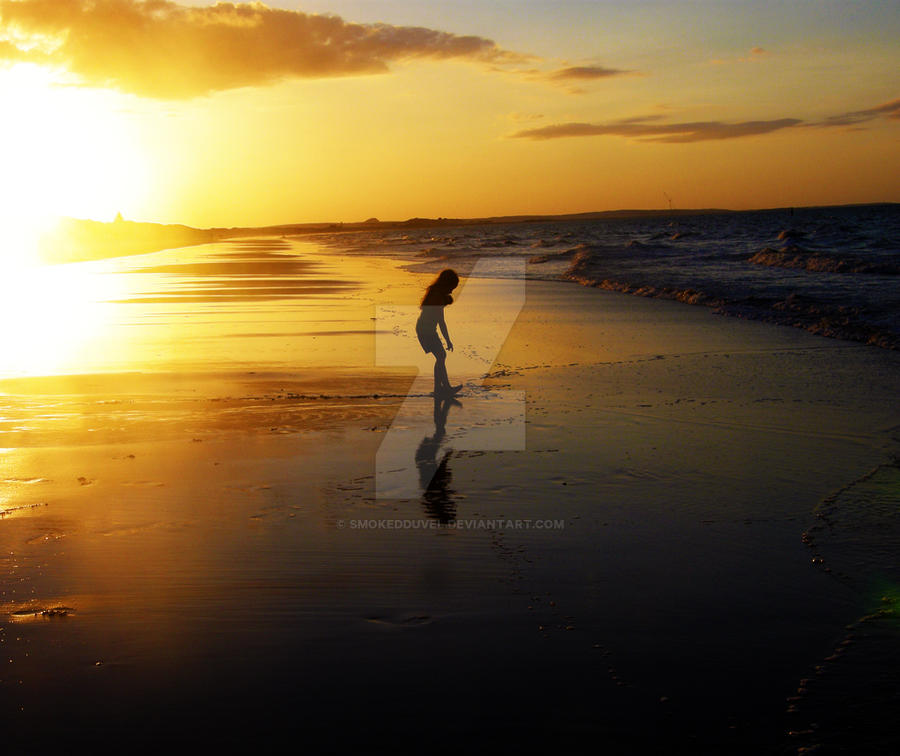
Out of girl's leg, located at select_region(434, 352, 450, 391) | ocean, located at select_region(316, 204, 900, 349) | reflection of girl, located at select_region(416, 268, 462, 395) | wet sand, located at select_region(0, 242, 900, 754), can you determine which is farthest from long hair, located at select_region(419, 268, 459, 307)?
ocean, located at select_region(316, 204, 900, 349)

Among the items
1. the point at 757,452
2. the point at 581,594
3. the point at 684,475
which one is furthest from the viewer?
the point at 757,452

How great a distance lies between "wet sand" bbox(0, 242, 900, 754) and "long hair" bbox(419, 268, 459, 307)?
1247 millimetres

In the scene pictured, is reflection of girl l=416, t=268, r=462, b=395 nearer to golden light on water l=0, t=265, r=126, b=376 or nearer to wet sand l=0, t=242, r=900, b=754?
wet sand l=0, t=242, r=900, b=754

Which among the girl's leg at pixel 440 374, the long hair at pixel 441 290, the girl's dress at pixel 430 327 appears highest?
the long hair at pixel 441 290

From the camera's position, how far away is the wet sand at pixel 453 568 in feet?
Result: 11.8

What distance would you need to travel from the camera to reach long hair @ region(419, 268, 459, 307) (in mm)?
10320

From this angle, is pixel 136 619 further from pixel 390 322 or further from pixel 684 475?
pixel 390 322

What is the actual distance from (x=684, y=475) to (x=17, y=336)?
13802mm

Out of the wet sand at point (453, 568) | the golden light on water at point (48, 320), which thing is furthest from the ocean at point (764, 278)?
the golden light on water at point (48, 320)

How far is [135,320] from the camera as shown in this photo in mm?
18812

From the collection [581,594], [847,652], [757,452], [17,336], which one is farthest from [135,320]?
[847,652]

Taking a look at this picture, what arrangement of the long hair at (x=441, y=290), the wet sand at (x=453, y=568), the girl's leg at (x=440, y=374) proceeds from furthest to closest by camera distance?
the girl's leg at (x=440, y=374), the long hair at (x=441, y=290), the wet sand at (x=453, y=568)

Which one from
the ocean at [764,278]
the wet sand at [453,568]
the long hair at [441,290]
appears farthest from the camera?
the ocean at [764,278]

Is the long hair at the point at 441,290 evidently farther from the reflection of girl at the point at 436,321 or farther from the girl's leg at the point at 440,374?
the girl's leg at the point at 440,374
